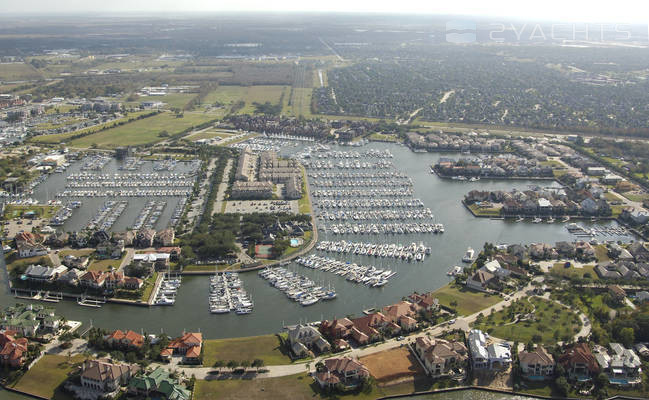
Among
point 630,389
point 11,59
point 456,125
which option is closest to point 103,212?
point 630,389

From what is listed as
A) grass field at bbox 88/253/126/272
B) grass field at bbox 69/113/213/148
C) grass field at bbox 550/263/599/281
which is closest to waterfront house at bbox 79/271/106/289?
grass field at bbox 88/253/126/272

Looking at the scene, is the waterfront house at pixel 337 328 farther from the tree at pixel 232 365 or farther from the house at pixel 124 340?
the house at pixel 124 340

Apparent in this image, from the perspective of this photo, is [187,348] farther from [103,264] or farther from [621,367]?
[621,367]

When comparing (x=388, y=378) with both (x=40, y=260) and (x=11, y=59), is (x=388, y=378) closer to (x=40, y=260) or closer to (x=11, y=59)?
(x=40, y=260)

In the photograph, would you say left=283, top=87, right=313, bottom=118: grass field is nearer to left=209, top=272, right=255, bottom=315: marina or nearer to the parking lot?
the parking lot

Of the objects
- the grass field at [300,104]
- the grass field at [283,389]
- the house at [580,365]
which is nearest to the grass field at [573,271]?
the house at [580,365]

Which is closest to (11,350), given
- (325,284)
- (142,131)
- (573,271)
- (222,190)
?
(325,284)
